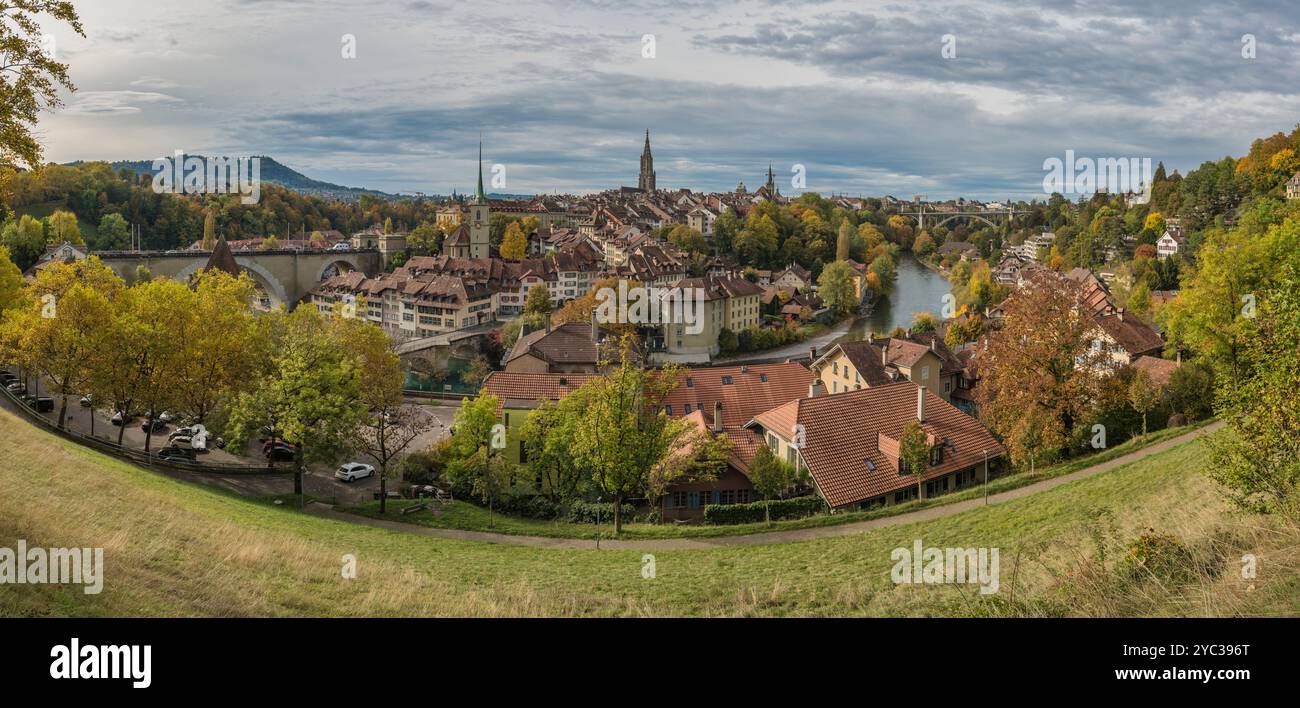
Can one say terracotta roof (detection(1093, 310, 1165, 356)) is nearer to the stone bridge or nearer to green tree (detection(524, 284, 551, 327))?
green tree (detection(524, 284, 551, 327))

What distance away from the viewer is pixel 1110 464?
750 inches

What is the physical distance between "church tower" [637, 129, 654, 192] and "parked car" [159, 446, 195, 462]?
133391mm

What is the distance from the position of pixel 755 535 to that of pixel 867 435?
5.91 m

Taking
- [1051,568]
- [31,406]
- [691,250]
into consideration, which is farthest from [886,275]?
[1051,568]

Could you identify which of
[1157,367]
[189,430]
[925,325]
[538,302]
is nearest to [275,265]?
[538,302]

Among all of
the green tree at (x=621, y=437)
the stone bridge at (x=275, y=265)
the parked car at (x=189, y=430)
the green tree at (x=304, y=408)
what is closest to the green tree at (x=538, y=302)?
the stone bridge at (x=275, y=265)

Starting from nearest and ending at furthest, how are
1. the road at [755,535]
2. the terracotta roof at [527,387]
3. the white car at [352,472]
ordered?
the road at [755,535], the white car at [352,472], the terracotta roof at [527,387]

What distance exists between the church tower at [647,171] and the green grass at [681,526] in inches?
5369

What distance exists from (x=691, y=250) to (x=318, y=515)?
68591 millimetres

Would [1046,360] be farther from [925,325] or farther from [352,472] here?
[925,325]

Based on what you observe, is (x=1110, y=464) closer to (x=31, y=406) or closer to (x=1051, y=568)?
(x=1051, y=568)

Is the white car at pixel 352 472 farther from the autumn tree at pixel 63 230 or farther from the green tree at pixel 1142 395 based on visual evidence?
the autumn tree at pixel 63 230

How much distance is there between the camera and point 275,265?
71.1m

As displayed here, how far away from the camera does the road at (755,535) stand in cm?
1659
